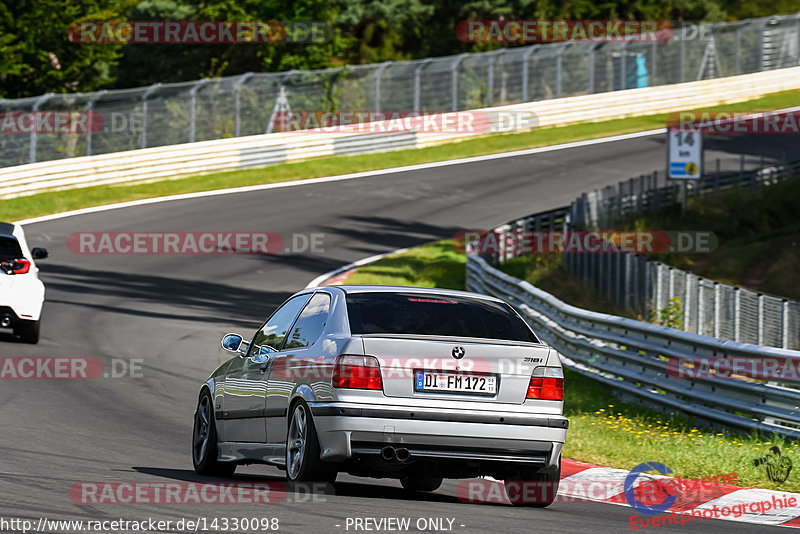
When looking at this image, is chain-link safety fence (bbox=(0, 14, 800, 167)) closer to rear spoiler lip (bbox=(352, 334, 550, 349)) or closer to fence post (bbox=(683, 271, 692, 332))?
fence post (bbox=(683, 271, 692, 332))

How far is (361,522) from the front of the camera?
718 centimetres

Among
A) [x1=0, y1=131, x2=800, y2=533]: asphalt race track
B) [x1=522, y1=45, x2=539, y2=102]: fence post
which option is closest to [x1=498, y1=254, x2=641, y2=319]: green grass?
[x1=0, y1=131, x2=800, y2=533]: asphalt race track

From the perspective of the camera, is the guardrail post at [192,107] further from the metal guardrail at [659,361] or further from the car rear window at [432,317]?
the car rear window at [432,317]

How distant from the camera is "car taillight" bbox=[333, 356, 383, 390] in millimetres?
7848

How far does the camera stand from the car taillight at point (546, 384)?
811cm

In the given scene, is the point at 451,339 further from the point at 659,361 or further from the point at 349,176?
the point at 349,176

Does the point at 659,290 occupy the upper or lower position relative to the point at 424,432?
lower

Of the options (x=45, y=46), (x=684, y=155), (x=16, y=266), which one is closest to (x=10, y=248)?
(x=16, y=266)

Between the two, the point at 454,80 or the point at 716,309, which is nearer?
the point at 716,309

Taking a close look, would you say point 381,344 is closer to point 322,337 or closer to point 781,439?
point 322,337

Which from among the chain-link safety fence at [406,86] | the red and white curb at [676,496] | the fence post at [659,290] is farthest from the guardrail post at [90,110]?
the red and white curb at [676,496]

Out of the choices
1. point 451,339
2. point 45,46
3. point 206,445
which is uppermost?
point 451,339

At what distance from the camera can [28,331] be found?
54.6 ft

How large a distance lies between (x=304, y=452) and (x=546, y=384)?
156 centimetres
